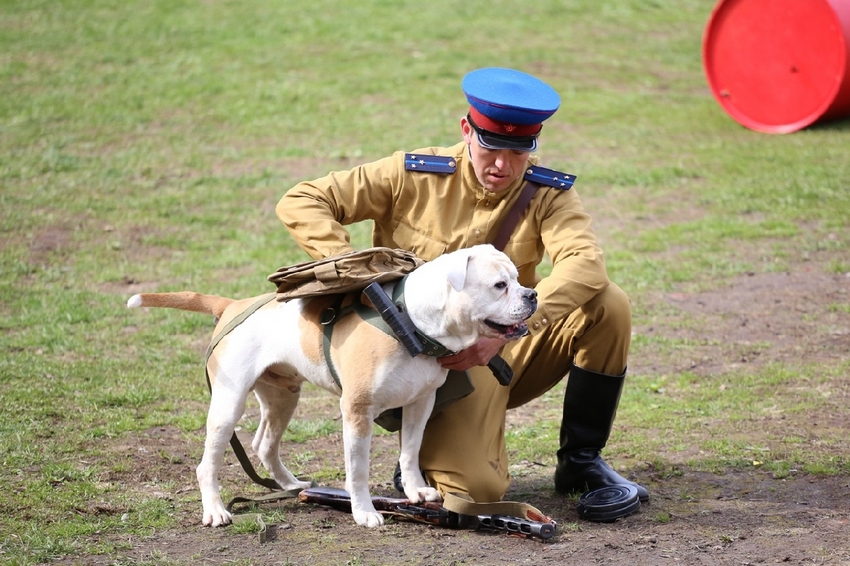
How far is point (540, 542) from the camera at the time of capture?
403 cm

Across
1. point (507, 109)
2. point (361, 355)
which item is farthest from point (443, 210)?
point (361, 355)

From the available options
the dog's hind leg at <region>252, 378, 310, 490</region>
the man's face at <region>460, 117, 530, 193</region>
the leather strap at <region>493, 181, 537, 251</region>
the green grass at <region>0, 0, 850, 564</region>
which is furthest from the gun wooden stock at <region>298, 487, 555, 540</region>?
the man's face at <region>460, 117, 530, 193</region>

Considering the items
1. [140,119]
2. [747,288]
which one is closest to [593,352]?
[747,288]

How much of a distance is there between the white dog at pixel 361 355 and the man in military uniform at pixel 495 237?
0.34m

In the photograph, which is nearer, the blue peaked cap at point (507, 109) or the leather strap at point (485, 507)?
the leather strap at point (485, 507)

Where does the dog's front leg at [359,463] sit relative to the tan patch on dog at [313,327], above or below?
below

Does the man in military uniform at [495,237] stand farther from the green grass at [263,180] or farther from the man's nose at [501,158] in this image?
the green grass at [263,180]

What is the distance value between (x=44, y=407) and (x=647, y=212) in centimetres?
634

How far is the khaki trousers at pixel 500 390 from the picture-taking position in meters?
4.47

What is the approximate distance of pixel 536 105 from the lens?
4355 mm

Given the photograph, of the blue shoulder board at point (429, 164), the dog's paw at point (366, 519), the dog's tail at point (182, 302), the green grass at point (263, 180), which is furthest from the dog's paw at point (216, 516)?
the blue shoulder board at point (429, 164)

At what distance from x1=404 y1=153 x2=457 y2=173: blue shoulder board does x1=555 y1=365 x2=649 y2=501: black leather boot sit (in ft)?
3.60

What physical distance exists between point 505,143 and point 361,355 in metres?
1.17

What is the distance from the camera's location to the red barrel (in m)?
11.0
